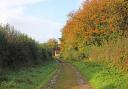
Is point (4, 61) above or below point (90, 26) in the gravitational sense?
below

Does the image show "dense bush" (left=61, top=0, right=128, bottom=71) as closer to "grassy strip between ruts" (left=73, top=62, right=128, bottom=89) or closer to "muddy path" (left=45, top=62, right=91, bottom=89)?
"muddy path" (left=45, top=62, right=91, bottom=89)

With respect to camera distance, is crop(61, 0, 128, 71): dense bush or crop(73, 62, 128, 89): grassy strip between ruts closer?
crop(73, 62, 128, 89): grassy strip between ruts

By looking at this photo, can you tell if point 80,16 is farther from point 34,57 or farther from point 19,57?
point 19,57

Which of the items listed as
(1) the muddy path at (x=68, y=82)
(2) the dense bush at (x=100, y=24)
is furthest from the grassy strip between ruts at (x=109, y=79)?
(2) the dense bush at (x=100, y=24)

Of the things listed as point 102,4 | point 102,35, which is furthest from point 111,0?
point 102,35

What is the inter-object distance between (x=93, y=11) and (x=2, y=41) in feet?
95.5

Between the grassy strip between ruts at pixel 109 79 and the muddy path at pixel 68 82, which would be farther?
the muddy path at pixel 68 82

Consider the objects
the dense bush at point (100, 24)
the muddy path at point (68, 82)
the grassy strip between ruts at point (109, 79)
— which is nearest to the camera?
the grassy strip between ruts at point (109, 79)

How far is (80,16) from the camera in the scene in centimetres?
6725

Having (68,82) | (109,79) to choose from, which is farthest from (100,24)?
(109,79)

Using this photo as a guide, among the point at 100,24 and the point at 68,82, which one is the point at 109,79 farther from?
the point at 100,24

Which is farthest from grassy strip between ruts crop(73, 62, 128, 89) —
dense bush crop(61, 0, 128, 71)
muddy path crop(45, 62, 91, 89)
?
dense bush crop(61, 0, 128, 71)

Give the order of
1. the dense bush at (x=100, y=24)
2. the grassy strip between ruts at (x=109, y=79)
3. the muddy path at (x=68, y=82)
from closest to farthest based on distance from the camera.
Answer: the grassy strip between ruts at (x=109, y=79)
the muddy path at (x=68, y=82)
the dense bush at (x=100, y=24)

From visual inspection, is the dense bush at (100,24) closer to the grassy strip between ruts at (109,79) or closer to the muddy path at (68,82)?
the muddy path at (68,82)
